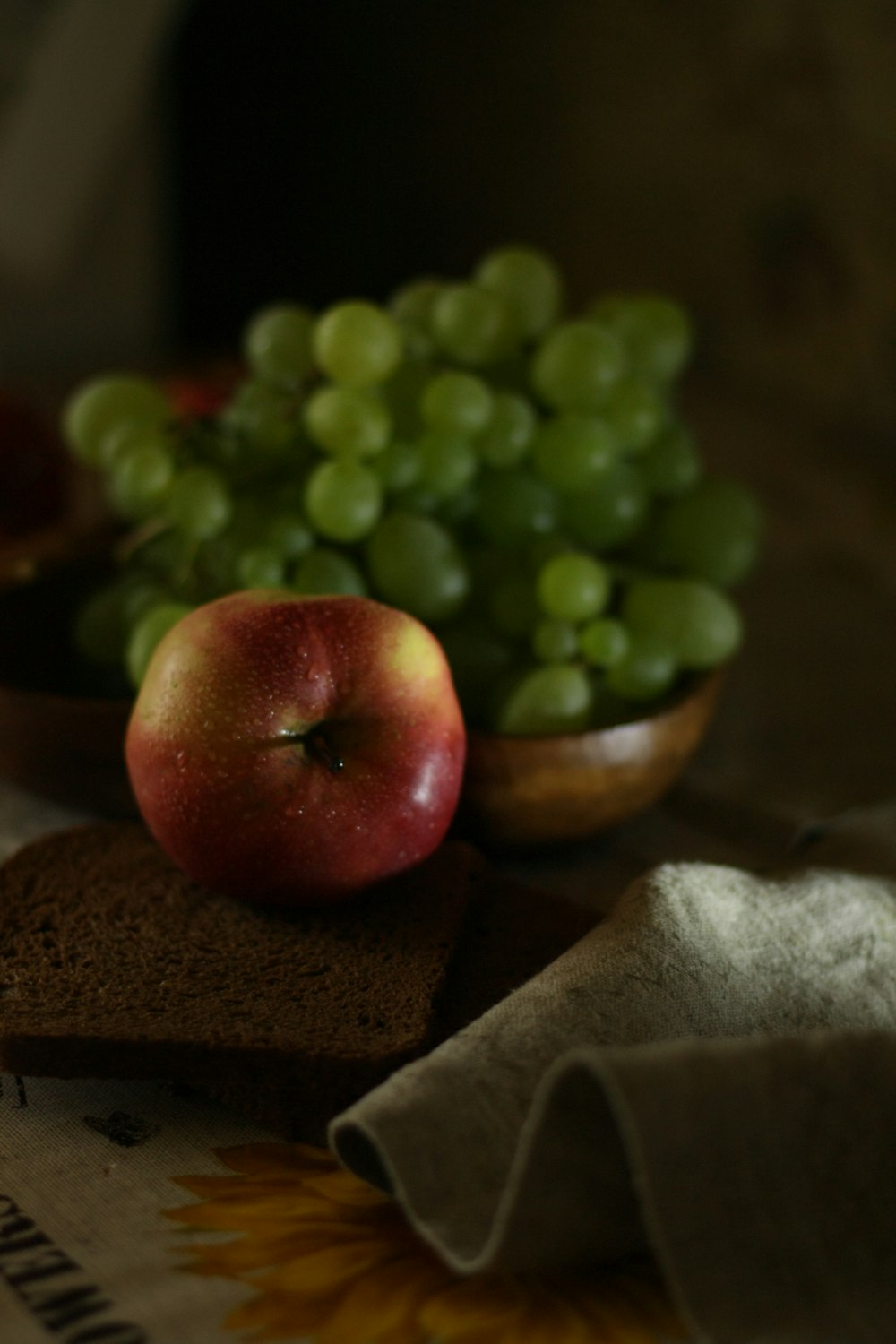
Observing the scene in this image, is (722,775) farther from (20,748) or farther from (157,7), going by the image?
(157,7)

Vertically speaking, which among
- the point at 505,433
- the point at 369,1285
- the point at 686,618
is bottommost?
the point at 369,1285

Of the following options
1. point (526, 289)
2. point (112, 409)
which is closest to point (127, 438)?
point (112, 409)

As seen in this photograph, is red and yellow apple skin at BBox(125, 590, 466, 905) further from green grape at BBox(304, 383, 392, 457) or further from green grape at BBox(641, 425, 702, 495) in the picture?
green grape at BBox(641, 425, 702, 495)

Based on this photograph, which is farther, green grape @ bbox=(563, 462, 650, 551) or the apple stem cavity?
green grape @ bbox=(563, 462, 650, 551)

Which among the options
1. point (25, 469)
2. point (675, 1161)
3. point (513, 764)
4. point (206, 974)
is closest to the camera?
point (675, 1161)

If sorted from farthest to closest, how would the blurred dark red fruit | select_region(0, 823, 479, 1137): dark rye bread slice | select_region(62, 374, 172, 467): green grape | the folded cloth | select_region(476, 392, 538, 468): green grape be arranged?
the blurred dark red fruit
select_region(62, 374, 172, 467): green grape
select_region(476, 392, 538, 468): green grape
select_region(0, 823, 479, 1137): dark rye bread slice
the folded cloth

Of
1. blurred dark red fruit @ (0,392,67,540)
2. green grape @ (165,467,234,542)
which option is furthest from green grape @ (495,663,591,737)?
blurred dark red fruit @ (0,392,67,540)

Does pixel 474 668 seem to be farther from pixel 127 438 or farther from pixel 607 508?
pixel 127 438

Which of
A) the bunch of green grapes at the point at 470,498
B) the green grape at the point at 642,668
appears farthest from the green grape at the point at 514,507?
the green grape at the point at 642,668
